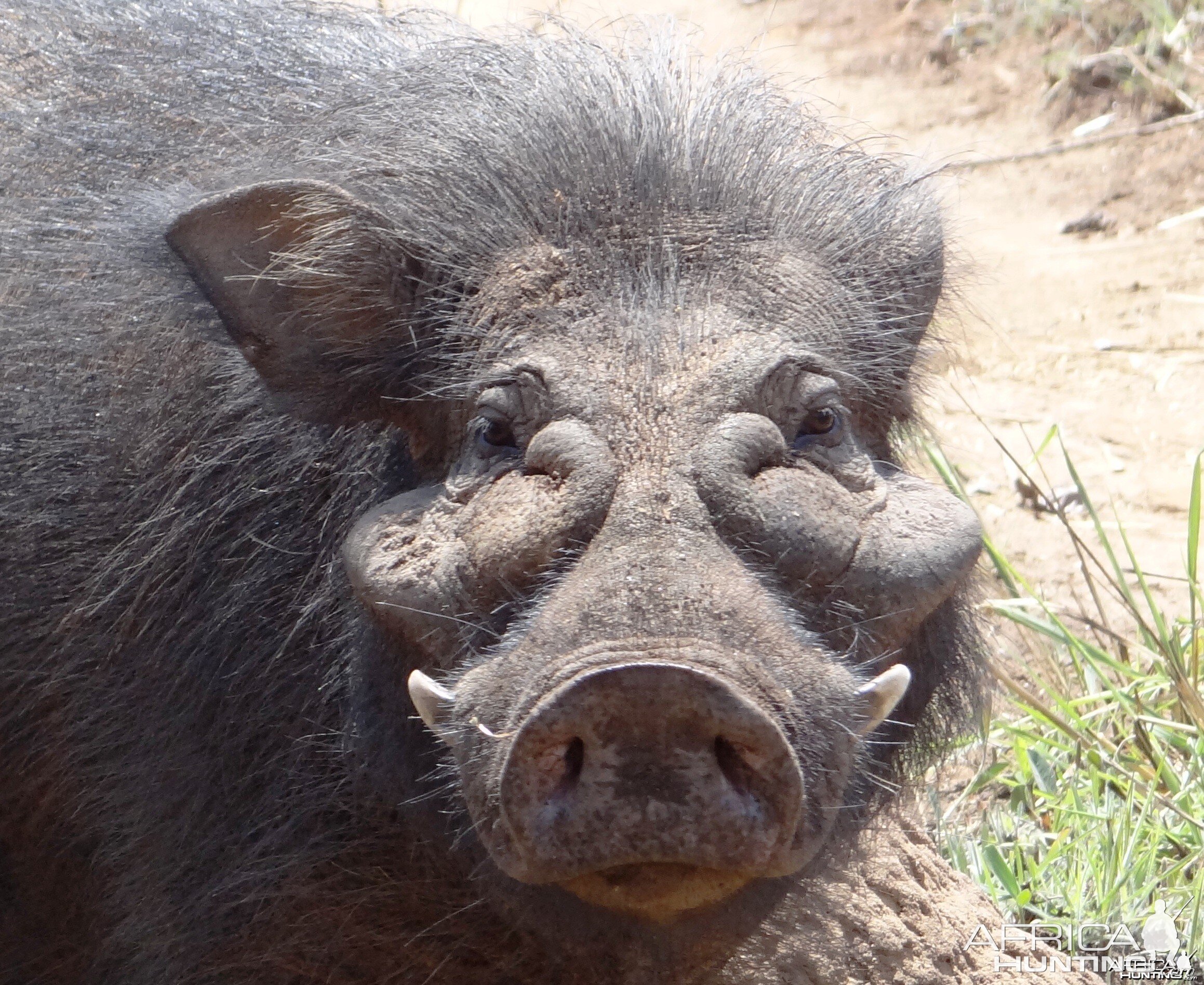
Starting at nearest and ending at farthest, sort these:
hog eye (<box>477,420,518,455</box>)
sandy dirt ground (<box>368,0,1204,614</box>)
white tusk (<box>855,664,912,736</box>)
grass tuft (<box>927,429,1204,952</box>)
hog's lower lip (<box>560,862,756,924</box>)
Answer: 1. hog's lower lip (<box>560,862,756,924</box>)
2. white tusk (<box>855,664,912,736</box>)
3. hog eye (<box>477,420,518,455</box>)
4. grass tuft (<box>927,429,1204,952</box>)
5. sandy dirt ground (<box>368,0,1204,614</box>)

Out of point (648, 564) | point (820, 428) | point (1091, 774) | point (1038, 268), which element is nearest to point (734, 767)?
point (648, 564)

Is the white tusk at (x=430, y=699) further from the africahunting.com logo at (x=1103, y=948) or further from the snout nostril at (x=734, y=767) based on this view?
the africahunting.com logo at (x=1103, y=948)

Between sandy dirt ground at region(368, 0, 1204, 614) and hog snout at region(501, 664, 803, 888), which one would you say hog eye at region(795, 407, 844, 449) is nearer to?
hog snout at region(501, 664, 803, 888)

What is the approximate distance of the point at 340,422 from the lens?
2.48m

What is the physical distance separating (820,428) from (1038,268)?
14.8ft

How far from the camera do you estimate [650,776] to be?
172 centimetres

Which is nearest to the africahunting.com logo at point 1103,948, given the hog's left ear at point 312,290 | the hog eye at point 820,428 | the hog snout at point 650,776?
the hog eye at point 820,428

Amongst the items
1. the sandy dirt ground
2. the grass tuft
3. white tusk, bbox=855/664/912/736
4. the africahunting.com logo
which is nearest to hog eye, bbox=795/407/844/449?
white tusk, bbox=855/664/912/736

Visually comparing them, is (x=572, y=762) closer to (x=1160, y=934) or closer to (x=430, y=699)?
(x=430, y=699)

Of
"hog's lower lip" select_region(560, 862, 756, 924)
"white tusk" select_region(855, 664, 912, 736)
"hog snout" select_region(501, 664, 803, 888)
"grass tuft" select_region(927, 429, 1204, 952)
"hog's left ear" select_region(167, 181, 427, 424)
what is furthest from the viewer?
"grass tuft" select_region(927, 429, 1204, 952)

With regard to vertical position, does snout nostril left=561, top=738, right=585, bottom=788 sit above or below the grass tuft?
above

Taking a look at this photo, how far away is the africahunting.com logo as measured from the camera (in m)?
2.99

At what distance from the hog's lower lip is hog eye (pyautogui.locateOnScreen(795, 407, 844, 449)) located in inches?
25.9

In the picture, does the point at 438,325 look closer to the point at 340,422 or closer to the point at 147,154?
the point at 340,422
